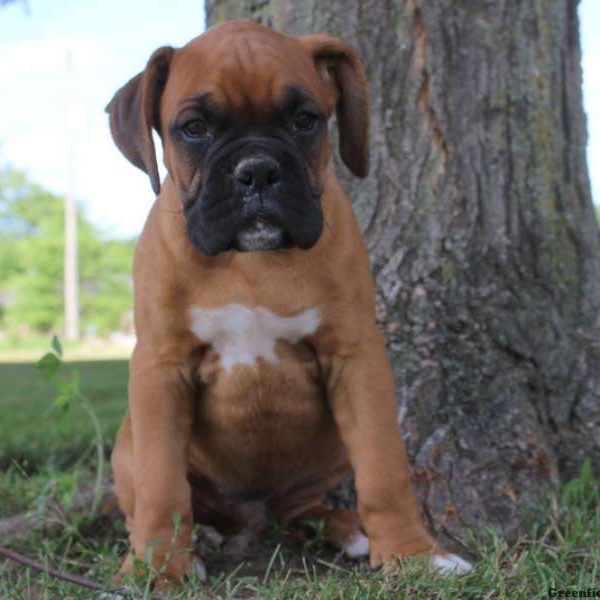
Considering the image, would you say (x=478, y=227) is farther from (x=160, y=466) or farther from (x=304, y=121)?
(x=160, y=466)

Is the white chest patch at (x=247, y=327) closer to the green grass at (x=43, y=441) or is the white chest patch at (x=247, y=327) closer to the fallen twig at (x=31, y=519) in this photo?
the green grass at (x=43, y=441)

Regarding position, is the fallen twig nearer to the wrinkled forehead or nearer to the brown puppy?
the brown puppy

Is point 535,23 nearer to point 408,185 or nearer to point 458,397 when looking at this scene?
point 408,185

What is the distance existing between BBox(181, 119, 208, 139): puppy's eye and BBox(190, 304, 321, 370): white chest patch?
528 millimetres

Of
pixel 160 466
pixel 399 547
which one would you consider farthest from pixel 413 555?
pixel 160 466

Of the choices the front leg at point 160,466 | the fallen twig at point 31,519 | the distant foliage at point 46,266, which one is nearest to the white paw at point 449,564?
the front leg at point 160,466

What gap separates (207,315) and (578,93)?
84.4 inches

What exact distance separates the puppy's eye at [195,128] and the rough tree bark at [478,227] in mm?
1148

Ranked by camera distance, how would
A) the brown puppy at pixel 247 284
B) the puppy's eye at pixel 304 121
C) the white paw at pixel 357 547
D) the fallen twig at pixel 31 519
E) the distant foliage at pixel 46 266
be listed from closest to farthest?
the brown puppy at pixel 247 284 → the puppy's eye at pixel 304 121 → the white paw at pixel 357 547 → the fallen twig at pixel 31 519 → the distant foliage at pixel 46 266

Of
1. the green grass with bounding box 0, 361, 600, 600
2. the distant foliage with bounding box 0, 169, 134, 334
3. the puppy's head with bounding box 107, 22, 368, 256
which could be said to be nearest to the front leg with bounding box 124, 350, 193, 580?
the green grass with bounding box 0, 361, 600, 600

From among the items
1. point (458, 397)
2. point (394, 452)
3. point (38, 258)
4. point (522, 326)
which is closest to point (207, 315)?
point (394, 452)

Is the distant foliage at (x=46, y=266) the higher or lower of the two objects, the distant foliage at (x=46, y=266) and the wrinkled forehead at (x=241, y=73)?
the lower

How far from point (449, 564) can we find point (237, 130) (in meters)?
1.45

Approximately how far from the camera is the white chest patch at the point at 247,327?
9.64 feet
